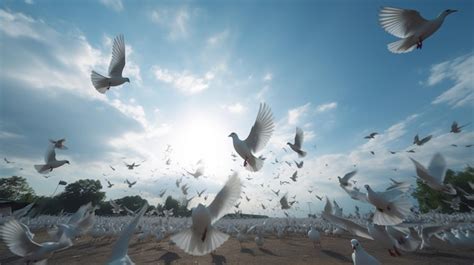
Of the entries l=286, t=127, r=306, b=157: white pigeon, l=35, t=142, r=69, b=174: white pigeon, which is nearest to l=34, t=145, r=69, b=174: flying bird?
l=35, t=142, r=69, b=174: white pigeon

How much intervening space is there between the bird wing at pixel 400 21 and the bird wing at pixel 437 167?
320 cm

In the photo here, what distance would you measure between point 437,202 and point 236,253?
48.9 metres

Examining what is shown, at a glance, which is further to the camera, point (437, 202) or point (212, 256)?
point (437, 202)

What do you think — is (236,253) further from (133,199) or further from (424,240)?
(133,199)

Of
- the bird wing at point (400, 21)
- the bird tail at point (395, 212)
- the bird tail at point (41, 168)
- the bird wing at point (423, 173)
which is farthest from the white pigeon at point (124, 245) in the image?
the bird tail at point (41, 168)

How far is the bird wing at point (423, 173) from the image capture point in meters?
Result: 6.23

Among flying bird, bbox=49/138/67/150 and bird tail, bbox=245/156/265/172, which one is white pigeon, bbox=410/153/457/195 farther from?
flying bird, bbox=49/138/67/150

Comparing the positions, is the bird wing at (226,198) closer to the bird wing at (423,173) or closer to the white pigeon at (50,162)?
the bird wing at (423,173)

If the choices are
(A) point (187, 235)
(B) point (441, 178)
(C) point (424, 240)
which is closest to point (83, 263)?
(A) point (187, 235)

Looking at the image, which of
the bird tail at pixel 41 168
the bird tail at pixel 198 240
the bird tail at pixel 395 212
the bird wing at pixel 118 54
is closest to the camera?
the bird tail at pixel 198 240

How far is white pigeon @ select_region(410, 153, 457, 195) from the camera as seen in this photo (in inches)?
249

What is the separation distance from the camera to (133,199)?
64750 millimetres

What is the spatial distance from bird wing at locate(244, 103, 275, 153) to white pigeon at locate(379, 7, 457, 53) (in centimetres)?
364

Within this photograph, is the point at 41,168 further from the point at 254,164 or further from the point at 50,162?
the point at 254,164
